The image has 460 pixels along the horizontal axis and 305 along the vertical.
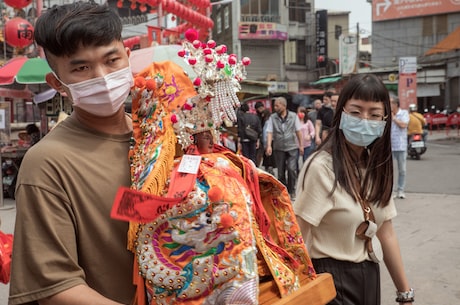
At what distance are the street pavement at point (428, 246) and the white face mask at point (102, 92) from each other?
3299 millimetres

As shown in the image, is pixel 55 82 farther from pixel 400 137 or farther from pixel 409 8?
pixel 409 8

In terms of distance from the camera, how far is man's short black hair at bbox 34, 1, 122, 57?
140 centimetres

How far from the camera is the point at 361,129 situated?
2359 millimetres

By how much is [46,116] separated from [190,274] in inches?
371

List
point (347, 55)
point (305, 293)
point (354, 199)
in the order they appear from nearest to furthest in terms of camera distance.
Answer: point (305, 293), point (354, 199), point (347, 55)

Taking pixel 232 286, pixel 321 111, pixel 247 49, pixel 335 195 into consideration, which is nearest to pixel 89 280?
pixel 232 286

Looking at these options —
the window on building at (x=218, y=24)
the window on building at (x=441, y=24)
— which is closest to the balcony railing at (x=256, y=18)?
the window on building at (x=218, y=24)

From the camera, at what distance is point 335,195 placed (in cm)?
225

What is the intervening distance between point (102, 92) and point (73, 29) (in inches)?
7.2

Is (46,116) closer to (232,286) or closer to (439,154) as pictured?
(232,286)

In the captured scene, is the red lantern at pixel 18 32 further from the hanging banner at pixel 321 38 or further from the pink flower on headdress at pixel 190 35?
the hanging banner at pixel 321 38

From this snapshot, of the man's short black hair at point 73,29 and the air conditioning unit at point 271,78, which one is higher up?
the air conditioning unit at point 271,78

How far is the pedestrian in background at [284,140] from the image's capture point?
851 cm

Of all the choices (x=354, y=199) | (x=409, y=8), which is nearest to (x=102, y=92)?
(x=354, y=199)
